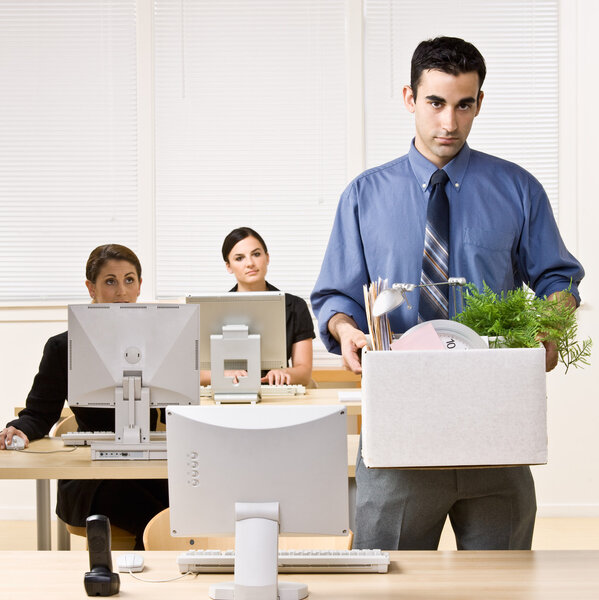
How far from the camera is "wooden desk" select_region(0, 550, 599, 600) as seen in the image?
1.50m

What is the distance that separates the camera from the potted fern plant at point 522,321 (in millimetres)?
1526

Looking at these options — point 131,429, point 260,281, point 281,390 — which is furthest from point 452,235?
point 260,281

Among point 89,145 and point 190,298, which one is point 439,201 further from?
point 89,145

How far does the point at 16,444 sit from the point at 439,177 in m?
1.83

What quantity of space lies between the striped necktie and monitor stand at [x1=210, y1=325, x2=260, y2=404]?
1.90 meters

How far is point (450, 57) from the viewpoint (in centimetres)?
171

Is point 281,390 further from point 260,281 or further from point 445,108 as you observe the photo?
point 445,108

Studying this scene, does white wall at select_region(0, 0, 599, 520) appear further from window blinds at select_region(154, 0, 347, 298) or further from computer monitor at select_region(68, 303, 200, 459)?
computer monitor at select_region(68, 303, 200, 459)

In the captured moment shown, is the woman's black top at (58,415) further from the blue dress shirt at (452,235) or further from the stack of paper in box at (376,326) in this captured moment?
the stack of paper in box at (376,326)

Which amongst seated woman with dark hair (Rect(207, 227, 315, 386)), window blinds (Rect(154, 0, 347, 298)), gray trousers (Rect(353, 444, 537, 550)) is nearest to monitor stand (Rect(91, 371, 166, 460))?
gray trousers (Rect(353, 444, 537, 550))

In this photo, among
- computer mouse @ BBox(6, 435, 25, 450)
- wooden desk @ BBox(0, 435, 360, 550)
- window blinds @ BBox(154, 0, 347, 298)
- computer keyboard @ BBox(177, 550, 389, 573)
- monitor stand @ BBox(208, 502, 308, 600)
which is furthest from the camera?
window blinds @ BBox(154, 0, 347, 298)

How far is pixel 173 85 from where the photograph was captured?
16.2 feet

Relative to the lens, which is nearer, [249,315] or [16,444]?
[16,444]

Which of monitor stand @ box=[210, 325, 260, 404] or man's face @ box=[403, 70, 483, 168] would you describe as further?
monitor stand @ box=[210, 325, 260, 404]
